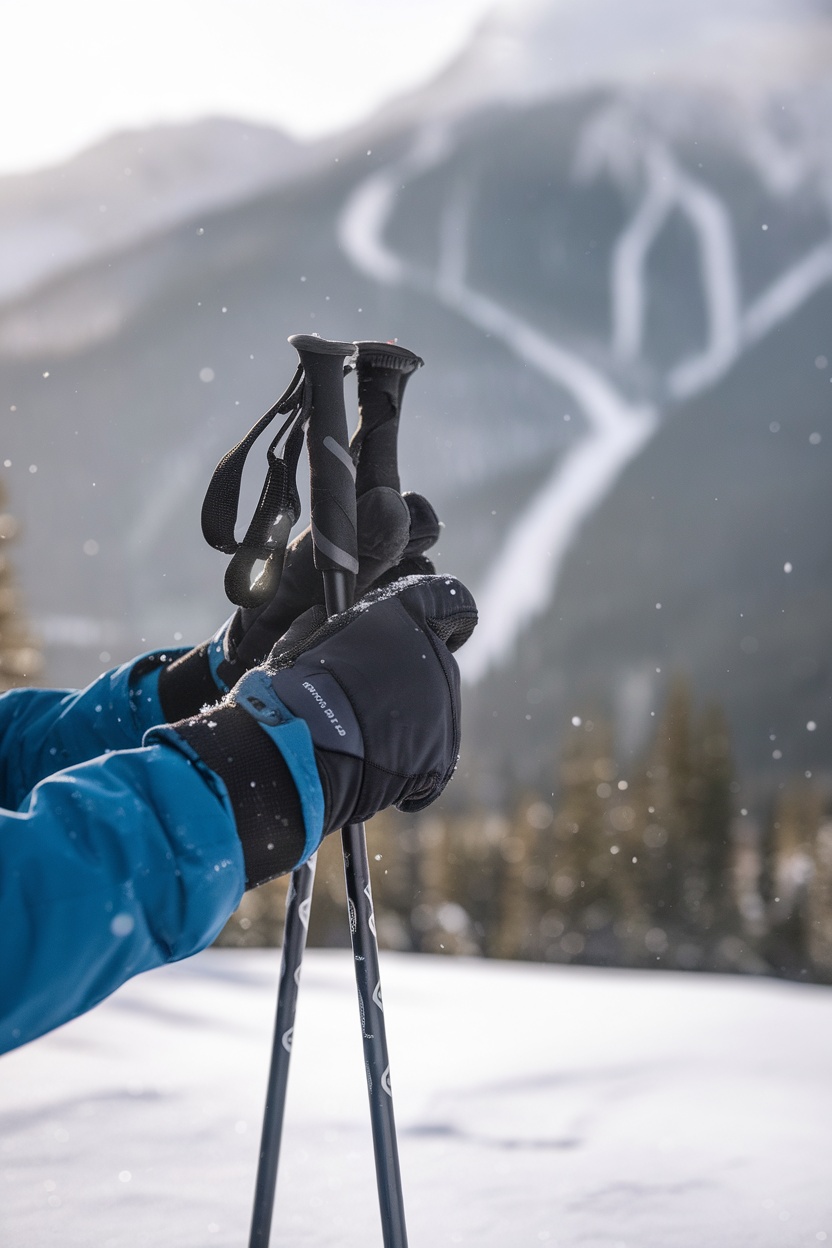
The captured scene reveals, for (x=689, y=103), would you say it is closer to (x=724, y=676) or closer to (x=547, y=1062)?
(x=724, y=676)

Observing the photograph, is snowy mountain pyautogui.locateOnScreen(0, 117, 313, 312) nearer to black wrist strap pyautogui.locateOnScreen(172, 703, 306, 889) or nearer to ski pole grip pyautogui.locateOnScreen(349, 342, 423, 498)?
ski pole grip pyautogui.locateOnScreen(349, 342, 423, 498)

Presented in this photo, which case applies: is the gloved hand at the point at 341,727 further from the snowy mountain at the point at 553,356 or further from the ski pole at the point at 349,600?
the snowy mountain at the point at 553,356

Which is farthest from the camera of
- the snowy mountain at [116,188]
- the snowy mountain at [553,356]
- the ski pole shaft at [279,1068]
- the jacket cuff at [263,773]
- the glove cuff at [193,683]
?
the snowy mountain at [553,356]

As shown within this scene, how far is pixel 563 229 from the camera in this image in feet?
269

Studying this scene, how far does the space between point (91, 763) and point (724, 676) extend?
59267 mm

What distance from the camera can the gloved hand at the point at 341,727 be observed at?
639 mm

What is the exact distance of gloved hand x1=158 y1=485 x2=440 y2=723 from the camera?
1.05 meters

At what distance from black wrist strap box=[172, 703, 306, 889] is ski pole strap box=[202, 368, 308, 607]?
35 cm

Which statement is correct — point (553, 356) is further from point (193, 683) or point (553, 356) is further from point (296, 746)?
point (296, 746)

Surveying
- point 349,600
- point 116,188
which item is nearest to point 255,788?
point 349,600

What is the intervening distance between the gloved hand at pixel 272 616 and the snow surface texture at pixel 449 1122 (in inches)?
29.4

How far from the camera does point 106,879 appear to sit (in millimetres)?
545

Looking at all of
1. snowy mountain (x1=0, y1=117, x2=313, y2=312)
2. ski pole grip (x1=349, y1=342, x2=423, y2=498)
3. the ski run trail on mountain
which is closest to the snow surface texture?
ski pole grip (x1=349, y1=342, x2=423, y2=498)

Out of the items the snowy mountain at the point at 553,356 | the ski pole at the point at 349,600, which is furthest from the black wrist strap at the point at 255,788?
the snowy mountain at the point at 553,356
